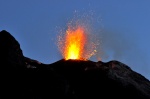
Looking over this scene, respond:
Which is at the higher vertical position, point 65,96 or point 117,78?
point 117,78

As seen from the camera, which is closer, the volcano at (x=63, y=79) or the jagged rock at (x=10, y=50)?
the volcano at (x=63, y=79)

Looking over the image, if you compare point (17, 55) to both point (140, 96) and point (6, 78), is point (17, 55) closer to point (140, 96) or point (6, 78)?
point (6, 78)

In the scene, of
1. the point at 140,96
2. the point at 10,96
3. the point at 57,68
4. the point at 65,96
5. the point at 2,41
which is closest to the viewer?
the point at 10,96

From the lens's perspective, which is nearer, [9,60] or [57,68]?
[9,60]

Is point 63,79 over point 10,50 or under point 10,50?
under

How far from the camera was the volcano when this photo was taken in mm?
35594

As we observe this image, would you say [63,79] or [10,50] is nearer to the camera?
[63,79]

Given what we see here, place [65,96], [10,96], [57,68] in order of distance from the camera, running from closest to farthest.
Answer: [10,96], [65,96], [57,68]

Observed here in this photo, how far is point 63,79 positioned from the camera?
37.8 m

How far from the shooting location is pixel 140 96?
4250cm

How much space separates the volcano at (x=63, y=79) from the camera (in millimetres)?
35594

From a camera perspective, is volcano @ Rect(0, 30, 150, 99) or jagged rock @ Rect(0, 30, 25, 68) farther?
jagged rock @ Rect(0, 30, 25, 68)

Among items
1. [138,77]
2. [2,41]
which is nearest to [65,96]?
[2,41]

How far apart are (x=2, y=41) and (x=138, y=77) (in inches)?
809
